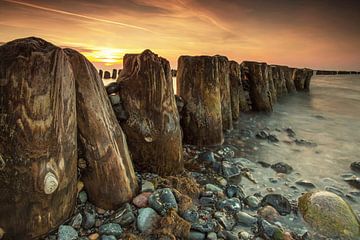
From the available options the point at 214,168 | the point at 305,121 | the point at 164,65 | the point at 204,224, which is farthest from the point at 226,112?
the point at 305,121

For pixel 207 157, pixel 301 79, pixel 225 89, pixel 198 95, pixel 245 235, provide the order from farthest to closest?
pixel 301 79 → pixel 225 89 → pixel 198 95 → pixel 207 157 → pixel 245 235

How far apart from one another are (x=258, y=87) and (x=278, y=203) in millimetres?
5417

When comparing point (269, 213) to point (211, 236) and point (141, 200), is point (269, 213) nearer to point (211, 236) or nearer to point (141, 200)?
point (211, 236)

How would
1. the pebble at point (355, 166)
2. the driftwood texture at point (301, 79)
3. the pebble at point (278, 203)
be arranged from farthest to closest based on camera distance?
the driftwood texture at point (301, 79)
the pebble at point (355, 166)
the pebble at point (278, 203)

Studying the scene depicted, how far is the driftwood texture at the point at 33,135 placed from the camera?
1.79 meters

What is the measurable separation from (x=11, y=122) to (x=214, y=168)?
107 inches

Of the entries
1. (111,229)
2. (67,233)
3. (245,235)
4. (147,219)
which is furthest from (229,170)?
(67,233)

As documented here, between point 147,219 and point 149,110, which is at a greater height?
point 149,110

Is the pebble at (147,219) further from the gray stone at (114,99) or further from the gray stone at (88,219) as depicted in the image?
the gray stone at (114,99)

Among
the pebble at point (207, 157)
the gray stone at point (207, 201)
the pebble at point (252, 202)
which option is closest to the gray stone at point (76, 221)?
the gray stone at point (207, 201)

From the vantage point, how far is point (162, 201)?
99.3 inches

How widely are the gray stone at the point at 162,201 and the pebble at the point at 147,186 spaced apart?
6.7 inches

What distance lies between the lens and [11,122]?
1.82 m

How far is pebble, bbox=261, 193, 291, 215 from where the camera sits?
293 cm
